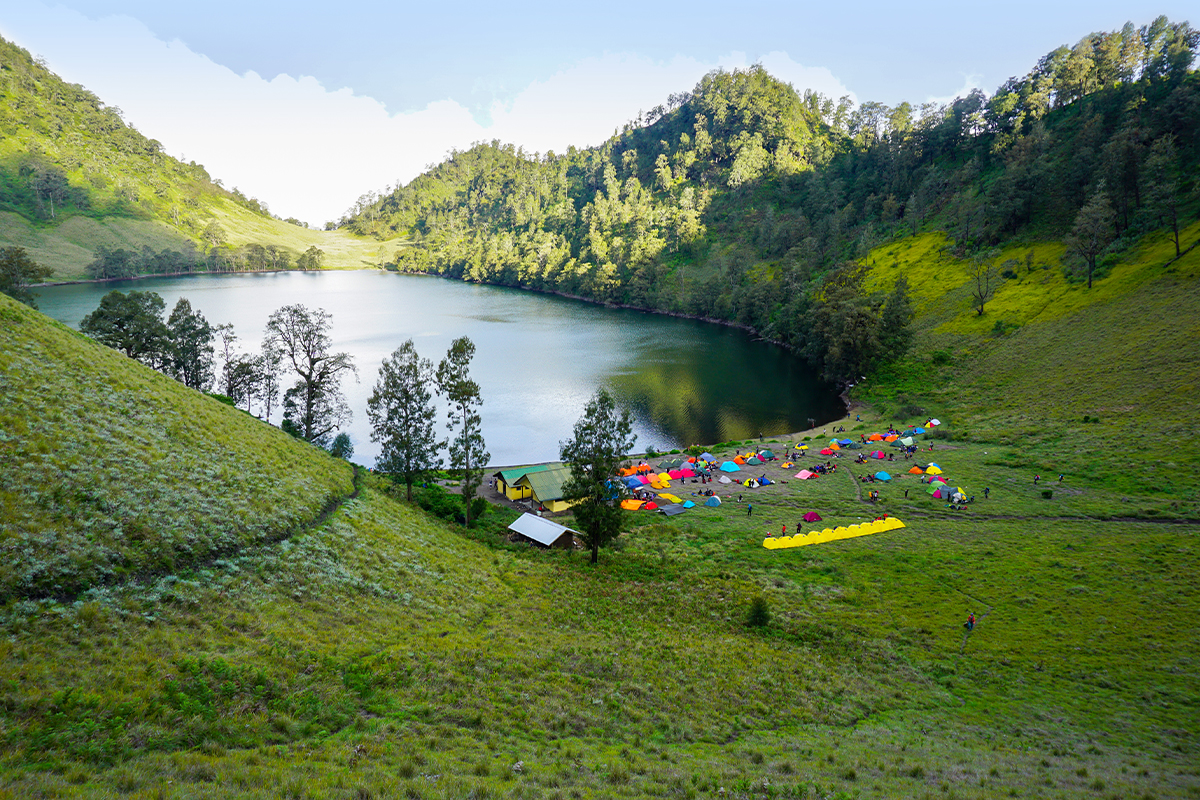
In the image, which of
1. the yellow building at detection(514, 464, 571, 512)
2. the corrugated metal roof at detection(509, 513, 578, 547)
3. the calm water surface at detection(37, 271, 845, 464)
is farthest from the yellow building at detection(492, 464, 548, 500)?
the corrugated metal roof at detection(509, 513, 578, 547)

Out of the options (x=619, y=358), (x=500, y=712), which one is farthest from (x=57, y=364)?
(x=619, y=358)

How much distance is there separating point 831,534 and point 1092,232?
70818 millimetres

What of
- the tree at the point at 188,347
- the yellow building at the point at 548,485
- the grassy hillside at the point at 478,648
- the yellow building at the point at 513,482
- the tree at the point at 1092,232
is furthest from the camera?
the tree at the point at 1092,232

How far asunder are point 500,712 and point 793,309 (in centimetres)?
9611

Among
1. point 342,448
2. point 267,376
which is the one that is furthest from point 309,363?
point 267,376

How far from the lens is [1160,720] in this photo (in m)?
17.5

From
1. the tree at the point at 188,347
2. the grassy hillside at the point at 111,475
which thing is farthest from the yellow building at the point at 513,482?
the tree at the point at 188,347

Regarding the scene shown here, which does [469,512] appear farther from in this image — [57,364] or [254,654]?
[254,654]

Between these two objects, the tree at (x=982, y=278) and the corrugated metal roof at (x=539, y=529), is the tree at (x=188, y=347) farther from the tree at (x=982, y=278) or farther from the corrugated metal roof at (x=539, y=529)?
the tree at (x=982, y=278)

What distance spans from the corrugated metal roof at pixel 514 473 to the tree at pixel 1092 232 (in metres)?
77.4

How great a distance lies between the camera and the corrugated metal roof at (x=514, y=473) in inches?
1880

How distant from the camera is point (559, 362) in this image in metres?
93.6

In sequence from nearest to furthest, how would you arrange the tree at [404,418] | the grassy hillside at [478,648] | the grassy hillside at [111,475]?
the grassy hillside at [478,648] < the grassy hillside at [111,475] < the tree at [404,418]

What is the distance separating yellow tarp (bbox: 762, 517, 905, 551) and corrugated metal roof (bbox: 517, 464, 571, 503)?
57.3 ft
